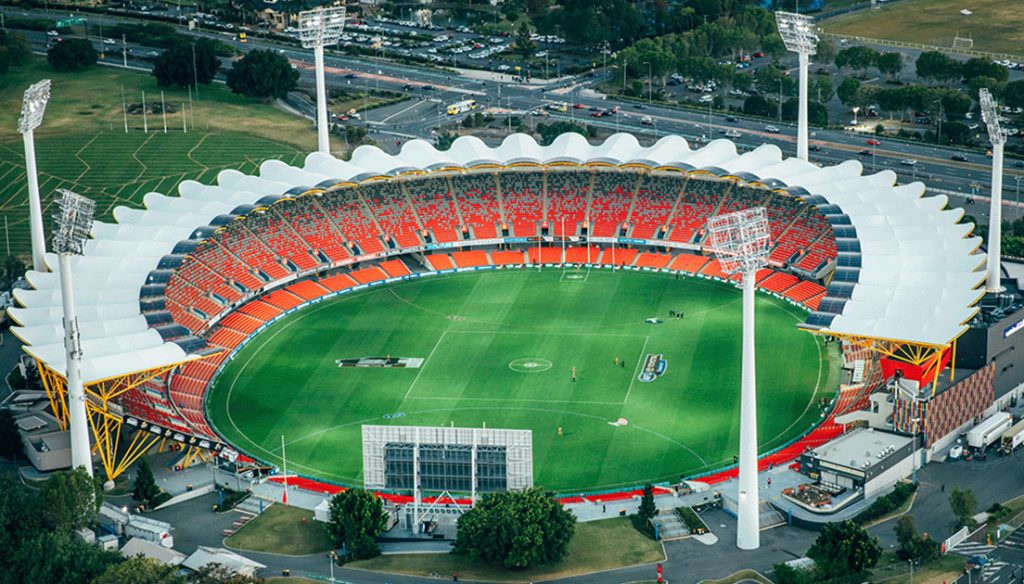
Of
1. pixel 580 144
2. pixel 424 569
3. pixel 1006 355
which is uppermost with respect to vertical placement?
pixel 580 144

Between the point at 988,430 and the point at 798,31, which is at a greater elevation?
the point at 798,31

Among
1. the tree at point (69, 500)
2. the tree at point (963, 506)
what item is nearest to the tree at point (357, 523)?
the tree at point (69, 500)

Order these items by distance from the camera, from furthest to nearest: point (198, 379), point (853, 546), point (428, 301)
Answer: point (428, 301)
point (198, 379)
point (853, 546)

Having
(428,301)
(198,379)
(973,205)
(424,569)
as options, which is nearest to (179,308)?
(198,379)

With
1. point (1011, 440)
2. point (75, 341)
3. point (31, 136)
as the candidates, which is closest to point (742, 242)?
point (1011, 440)

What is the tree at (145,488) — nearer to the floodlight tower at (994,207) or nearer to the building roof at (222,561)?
the building roof at (222,561)

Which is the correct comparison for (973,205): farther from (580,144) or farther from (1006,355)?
(1006,355)

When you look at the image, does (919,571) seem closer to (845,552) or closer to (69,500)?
(845,552)
